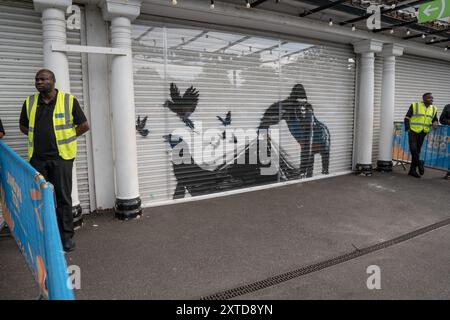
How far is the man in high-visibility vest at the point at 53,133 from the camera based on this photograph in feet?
11.1

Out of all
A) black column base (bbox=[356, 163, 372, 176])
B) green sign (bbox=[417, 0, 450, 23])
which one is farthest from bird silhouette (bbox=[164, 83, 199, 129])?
black column base (bbox=[356, 163, 372, 176])

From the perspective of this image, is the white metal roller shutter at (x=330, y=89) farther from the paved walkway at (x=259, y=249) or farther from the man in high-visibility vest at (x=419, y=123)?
the paved walkway at (x=259, y=249)

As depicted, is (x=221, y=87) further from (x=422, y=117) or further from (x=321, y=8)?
(x=422, y=117)

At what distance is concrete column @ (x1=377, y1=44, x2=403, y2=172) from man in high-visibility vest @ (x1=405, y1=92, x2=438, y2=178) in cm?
56

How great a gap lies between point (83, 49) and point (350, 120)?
619 centimetres

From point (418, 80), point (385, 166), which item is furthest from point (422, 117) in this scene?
point (418, 80)

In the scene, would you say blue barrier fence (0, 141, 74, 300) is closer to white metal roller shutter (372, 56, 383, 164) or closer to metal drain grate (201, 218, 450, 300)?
metal drain grate (201, 218, 450, 300)

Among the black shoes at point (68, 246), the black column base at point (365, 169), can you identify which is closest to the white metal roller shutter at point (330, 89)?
the black column base at point (365, 169)

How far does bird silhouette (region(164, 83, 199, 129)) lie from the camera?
5352 millimetres

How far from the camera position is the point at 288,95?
6.67m

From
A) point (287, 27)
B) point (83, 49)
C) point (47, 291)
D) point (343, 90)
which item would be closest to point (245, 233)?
point (47, 291)

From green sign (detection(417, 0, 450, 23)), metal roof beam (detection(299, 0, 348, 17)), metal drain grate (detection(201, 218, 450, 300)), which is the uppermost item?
metal roof beam (detection(299, 0, 348, 17))

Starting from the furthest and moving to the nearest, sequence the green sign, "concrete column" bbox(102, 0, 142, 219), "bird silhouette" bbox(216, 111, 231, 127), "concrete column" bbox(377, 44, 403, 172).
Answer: "concrete column" bbox(377, 44, 403, 172) → "bird silhouette" bbox(216, 111, 231, 127) → the green sign → "concrete column" bbox(102, 0, 142, 219)

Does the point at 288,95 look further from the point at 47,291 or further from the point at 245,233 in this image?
the point at 47,291
